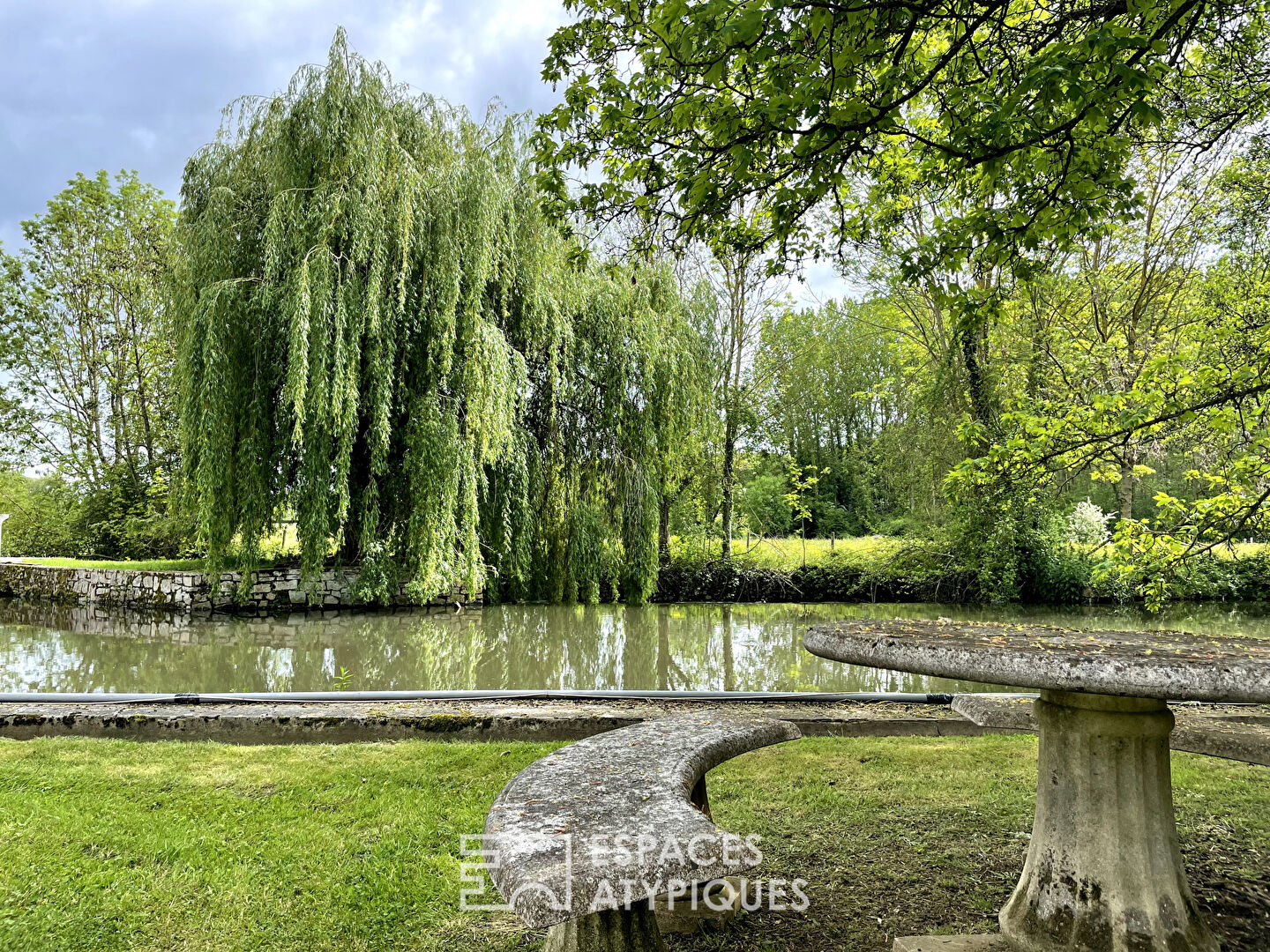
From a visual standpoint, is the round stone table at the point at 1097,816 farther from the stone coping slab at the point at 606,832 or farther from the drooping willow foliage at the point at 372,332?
the drooping willow foliage at the point at 372,332

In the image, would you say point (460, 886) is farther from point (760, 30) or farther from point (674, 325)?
point (674, 325)

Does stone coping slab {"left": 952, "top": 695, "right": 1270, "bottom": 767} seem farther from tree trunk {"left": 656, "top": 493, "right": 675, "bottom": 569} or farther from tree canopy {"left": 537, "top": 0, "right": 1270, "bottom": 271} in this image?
tree trunk {"left": 656, "top": 493, "right": 675, "bottom": 569}

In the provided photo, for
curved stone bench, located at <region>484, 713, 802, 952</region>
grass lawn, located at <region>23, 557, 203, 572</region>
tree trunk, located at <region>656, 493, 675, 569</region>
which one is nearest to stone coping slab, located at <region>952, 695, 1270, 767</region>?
curved stone bench, located at <region>484, 713, 802, 952</region>

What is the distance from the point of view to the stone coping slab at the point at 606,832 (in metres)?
1.28

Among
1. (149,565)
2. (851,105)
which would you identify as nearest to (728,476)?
(149,565)

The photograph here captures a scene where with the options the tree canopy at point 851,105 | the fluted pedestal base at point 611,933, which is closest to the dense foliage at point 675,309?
the tree canopy at point 851,105

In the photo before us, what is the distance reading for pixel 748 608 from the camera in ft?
46.5

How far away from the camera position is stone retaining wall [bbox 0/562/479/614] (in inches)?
474

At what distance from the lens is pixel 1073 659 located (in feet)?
5.20

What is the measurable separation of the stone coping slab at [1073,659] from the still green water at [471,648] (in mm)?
4878

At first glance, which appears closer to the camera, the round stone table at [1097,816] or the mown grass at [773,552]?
the round stone table at [1097,816]

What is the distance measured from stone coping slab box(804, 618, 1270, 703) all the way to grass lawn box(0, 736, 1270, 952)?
33.7 inches

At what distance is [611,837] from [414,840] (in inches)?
62.3

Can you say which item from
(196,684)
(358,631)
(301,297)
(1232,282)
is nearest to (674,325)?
(301,297)
